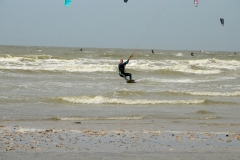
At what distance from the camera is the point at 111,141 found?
Answer: 7.78 m

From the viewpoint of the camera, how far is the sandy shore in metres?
6.68

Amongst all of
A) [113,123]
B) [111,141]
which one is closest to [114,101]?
[113,123]

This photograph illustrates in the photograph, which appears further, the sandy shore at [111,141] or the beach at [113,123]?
the beach at [113,123]

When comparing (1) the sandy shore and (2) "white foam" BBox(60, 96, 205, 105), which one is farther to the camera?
(2) "white foam" BBox(60, 96, 205, 105)

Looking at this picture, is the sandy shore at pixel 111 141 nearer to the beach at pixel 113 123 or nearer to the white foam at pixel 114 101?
the beach at pixel 113 123

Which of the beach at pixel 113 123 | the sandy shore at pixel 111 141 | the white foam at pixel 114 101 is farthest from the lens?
the white foam at pixel 114 101

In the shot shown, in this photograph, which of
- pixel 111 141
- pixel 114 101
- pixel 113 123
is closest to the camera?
pixel 111 141

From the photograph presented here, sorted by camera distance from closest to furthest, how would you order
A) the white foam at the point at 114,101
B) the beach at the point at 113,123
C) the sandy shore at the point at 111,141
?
the sandy shore at the point at 111,141 → the beach at the point at 113,123 → the white foam at the point at 114,101

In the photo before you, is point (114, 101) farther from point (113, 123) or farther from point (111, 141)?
point (111, 141)

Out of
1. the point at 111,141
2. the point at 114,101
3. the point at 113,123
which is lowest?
the point at 114,101

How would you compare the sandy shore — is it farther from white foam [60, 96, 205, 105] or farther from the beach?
white foam [60, 96, 205, 105]

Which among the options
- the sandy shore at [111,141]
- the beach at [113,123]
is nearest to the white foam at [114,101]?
the beach at [113,123]

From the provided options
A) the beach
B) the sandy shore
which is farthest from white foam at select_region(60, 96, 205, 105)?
the sandy shore

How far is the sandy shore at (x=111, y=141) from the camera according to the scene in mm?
6679
